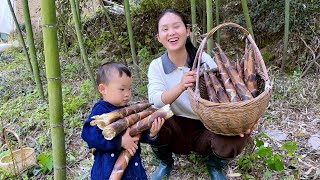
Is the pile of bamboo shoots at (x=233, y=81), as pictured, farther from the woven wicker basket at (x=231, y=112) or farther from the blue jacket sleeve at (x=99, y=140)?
the blue jacket sleeve at (x=99, y=140)

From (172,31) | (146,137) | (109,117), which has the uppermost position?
(172,31)

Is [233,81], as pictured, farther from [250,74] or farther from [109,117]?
[109,117]

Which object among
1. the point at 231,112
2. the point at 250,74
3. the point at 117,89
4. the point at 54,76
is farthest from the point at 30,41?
the point at 231,112

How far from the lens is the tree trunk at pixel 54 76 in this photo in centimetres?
132

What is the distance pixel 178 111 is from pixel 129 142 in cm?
56

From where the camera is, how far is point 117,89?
5.22 feet

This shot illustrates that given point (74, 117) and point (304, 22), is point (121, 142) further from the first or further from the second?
point (304, 22)

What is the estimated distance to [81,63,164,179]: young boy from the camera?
157 cm

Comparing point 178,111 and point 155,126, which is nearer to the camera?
point 155,126

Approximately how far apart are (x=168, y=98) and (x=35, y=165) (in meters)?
1.26

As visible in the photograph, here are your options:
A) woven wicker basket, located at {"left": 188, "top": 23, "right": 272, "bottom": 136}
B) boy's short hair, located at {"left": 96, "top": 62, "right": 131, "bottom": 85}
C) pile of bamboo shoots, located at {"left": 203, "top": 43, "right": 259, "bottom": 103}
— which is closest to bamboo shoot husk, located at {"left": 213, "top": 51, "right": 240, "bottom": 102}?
pile of bamboo shoots, located at {"left": 203, "top": 43, "right": 259, "bottom": 103}

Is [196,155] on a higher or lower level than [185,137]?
lower

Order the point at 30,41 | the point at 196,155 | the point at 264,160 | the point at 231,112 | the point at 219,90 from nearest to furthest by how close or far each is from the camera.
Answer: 1. the point at 231,112
2. the point at 219,90
3. the point at 264,160
4. the point at 196,155
5. the point at 30,41

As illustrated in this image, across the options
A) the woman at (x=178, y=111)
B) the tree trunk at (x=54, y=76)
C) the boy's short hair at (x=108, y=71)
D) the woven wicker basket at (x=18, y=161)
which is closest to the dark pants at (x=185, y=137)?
the woman at (x=178, y=111)
